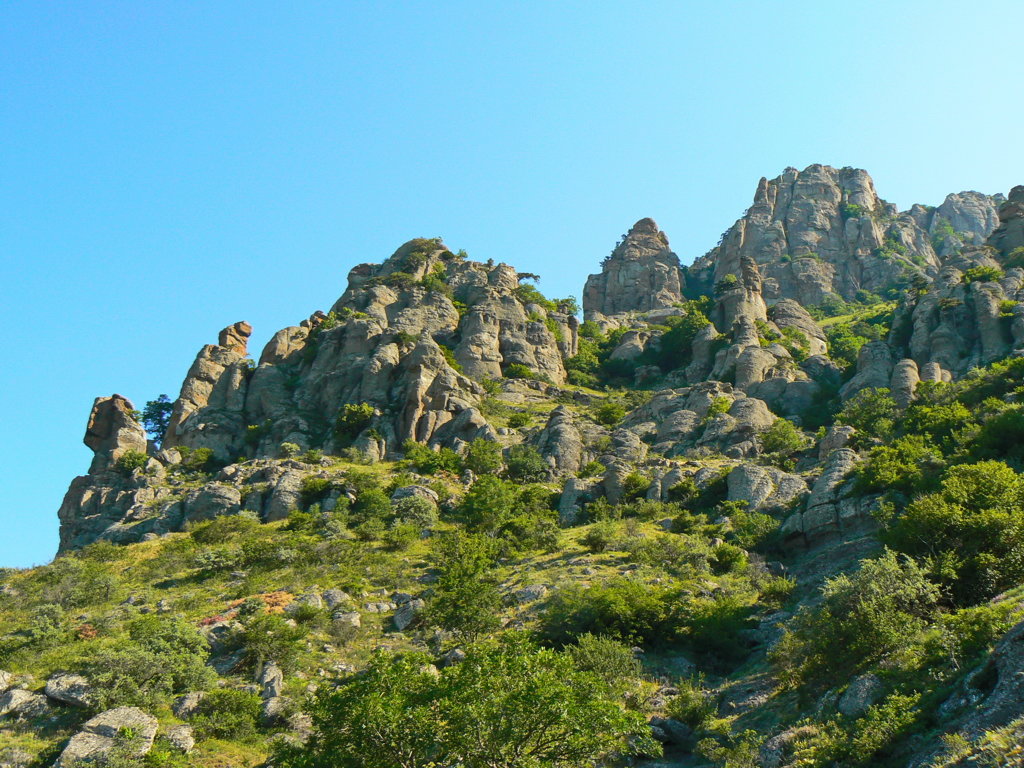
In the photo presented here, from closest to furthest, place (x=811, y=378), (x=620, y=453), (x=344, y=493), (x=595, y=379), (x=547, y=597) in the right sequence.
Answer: (x=547, y=597) → (x=344, y=493) → (x=620, y=453) → (x=811, y=378) → (x=595, y=379)

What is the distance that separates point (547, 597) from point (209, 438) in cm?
4133

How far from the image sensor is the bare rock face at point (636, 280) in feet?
384

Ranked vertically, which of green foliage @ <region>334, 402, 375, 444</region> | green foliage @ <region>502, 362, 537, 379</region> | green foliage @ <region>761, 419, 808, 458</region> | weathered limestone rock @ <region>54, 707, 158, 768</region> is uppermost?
green foliage @ <region>502, 362, 537, 379</region>

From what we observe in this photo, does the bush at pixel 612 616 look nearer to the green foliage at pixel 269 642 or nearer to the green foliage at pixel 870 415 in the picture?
the green foliage at pixel 269 642

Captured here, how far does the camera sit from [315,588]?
3512 centimetres

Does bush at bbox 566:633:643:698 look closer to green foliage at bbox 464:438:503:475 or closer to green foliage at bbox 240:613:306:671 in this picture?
green foliage at bbox 240:613:306:671

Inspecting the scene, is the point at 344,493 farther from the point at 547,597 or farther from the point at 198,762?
the point at 198,762

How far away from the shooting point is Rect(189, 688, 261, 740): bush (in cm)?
2267

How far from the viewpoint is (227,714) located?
2320 cm

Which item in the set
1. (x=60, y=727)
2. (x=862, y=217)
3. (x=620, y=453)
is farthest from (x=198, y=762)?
(x=862, y=217)

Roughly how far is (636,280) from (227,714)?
10341 cm

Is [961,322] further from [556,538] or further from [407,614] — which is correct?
[407,614]

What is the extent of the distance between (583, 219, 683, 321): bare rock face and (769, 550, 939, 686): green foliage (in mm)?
91450

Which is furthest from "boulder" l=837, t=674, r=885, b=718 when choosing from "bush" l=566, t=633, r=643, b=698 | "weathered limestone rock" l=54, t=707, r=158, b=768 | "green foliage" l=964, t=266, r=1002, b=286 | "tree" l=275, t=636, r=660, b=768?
"green foliage" l=964, t=266, r=1002, b=286
